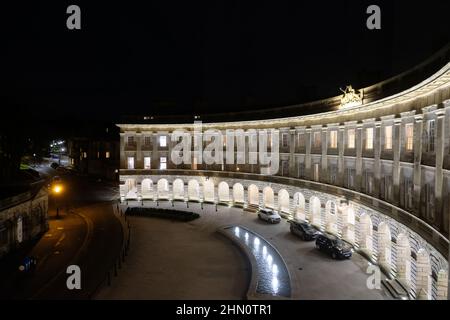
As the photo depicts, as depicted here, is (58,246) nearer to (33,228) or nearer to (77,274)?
(33,228)

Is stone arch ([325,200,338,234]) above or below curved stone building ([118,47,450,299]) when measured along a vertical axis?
below

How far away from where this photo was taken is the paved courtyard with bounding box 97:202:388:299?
71.5ft

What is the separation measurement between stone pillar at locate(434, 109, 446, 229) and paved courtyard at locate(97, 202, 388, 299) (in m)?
6.59

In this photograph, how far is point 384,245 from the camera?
25.5 meters

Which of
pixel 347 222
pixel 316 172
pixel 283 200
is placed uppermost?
pixel 316 172

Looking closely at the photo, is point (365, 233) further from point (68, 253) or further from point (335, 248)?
point (68, 253)

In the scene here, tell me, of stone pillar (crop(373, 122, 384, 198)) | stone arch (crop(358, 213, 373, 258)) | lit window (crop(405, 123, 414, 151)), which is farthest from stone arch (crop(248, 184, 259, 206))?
lit window (crop(405, 123, 414, 151))

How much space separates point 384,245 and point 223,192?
94.5ft

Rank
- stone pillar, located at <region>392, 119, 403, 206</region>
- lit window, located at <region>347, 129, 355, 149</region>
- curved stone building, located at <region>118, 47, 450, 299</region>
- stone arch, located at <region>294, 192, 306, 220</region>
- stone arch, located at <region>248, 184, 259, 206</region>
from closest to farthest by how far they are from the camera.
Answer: curved stone building, located at <region>118, 47, 450, 299</region> < stone pillar, located at <region>392, 119, 403, 206</region> < lit window, located at <region>347, 129, 355, 149</region> < stone arch, located at <region>294, 192, 306, 220</region> < stone arch, located at <region>248, 184, 259, 206</region>

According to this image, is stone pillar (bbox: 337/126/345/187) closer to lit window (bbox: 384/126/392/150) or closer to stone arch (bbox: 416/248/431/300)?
lit window (bbox: 384/126/392/150)

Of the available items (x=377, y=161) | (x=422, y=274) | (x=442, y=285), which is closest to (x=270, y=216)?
(x=377, y=161)

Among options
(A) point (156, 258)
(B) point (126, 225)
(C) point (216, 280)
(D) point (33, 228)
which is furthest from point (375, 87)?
(D) point (33, 228)

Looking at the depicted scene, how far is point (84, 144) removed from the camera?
309 feet
